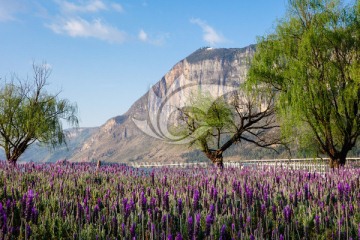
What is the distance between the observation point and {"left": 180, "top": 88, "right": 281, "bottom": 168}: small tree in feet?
85.1

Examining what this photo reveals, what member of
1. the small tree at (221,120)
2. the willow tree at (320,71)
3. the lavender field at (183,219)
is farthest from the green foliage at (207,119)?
the lavender field at (183,219)

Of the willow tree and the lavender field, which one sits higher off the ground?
the willow tree

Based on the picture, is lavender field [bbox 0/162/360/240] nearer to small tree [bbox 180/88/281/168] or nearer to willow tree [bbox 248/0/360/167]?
willow tree [bbox 248/0/360/167]

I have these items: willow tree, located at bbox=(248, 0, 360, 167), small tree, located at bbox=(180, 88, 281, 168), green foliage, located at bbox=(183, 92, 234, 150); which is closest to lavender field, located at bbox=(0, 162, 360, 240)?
willow tree, located at bbox=(248, 0, 360, 167)

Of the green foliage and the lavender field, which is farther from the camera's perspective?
the green foliage

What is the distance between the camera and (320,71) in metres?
18.6

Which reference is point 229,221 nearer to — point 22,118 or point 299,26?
point 299,26

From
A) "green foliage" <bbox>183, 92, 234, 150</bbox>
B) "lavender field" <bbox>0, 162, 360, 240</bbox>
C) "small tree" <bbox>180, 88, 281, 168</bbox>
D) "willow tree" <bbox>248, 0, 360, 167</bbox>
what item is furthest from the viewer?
"green foliage" <bbox>183, 92, 234, 150</bbox>

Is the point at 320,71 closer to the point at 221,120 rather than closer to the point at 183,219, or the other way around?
the point at 221,120

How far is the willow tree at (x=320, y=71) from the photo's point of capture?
17.9 m

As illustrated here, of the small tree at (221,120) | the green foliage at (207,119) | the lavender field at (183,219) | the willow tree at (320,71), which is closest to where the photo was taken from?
the lavender field at (183,219)

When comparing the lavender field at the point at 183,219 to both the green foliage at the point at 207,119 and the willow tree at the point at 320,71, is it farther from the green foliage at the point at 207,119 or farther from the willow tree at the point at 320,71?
the green foliage at the point at 207,119

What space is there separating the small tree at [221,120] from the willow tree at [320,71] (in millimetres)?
5735

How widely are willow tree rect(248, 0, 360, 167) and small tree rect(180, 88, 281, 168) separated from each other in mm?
5735
